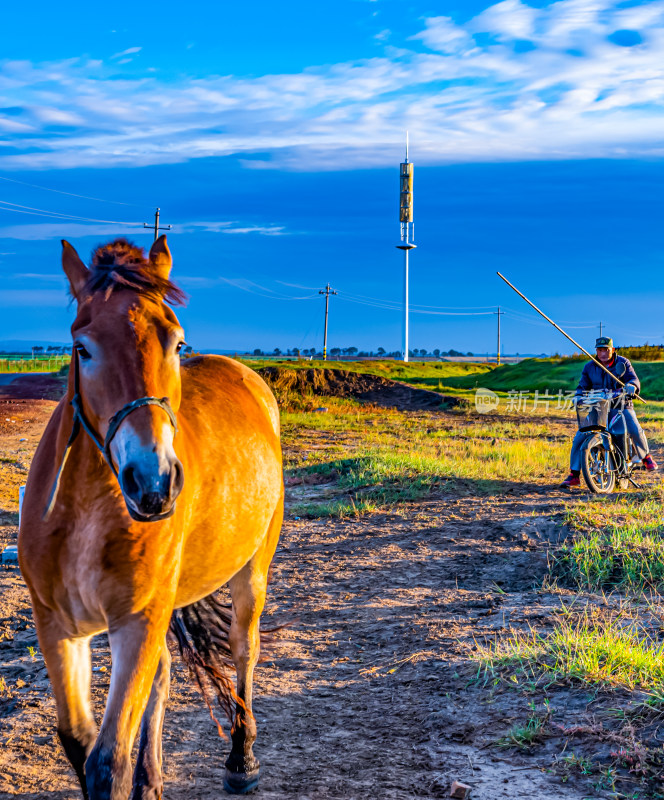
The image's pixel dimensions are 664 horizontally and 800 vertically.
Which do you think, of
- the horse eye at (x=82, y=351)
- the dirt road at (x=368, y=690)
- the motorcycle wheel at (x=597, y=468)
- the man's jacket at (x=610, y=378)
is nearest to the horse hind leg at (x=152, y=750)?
the dirt road at (x=368, y=690)

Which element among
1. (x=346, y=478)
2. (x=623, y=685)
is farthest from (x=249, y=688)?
(x=346, y=478)

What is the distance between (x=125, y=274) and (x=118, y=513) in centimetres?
89

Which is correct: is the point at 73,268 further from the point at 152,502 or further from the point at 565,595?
the point at 565,595

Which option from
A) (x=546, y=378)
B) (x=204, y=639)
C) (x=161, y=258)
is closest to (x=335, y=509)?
(x=204, y=639)

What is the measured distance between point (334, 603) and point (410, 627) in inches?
39.4

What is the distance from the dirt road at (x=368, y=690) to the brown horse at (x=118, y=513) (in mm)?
782

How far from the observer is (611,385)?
1075 centimetres

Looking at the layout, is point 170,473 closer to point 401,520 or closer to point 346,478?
point 401,520

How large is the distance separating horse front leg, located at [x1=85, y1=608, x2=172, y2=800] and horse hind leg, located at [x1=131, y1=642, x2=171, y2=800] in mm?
646

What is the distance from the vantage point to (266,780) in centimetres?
365

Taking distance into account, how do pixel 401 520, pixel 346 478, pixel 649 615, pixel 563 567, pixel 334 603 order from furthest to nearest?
pixel 346 478 → pixel 401 520 → pixel 563 567 → pixel 334 603 → pixel 649 615

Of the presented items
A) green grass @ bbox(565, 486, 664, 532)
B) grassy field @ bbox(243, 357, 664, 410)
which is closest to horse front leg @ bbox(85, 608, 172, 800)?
green grass @ bbox(565, 486, 664, 532)

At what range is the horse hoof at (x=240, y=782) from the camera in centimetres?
353

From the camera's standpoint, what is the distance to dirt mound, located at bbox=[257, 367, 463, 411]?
30281mm
